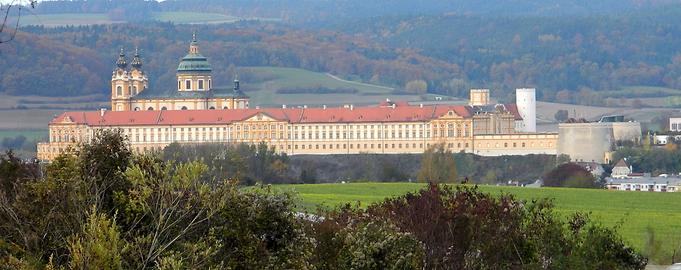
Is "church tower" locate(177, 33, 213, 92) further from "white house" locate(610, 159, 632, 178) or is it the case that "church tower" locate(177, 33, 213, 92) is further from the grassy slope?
"white house" locate(610, 159, 632, 178)

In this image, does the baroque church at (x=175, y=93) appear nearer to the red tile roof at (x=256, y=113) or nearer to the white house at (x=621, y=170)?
the red tile roof at (x=256, y=113)

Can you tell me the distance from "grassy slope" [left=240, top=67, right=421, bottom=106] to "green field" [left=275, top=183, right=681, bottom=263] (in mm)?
90489

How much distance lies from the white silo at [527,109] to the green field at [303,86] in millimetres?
22580

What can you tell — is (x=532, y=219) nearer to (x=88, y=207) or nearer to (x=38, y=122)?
(x=88, y=207)

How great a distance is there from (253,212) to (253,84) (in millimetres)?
157217

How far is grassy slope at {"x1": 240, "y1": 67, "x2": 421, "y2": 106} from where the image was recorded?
538 feet

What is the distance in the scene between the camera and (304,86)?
173875 millimetres

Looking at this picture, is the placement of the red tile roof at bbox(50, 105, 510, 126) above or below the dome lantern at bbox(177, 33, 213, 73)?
below

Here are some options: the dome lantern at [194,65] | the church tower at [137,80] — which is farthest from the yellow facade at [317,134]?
the dome lantern at [194,65]

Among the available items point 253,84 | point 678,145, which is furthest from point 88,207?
point 253,84

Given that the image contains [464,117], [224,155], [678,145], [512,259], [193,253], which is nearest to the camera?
[193,253]

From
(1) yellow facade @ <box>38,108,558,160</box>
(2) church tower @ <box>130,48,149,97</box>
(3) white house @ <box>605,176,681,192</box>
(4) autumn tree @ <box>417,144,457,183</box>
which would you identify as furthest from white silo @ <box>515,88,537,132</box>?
(3) white house @ <box>605,176,681,192</box>

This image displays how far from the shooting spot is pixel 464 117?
128 metres

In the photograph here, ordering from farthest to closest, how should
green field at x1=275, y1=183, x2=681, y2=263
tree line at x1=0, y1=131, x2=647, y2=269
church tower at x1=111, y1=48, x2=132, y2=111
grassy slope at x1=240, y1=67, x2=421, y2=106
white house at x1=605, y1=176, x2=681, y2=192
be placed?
grassy slope at x1=240, y1=67, x2=421, y2=106
church tower at x1=111, y1=48, x2=132, y2=111
white house at x1=605, y1=176, x2=681, y2=192
green field at x1=275, y1=183, x2=681, y2=263
tree line at x1=0, y1=131, x2=647, y2=269
